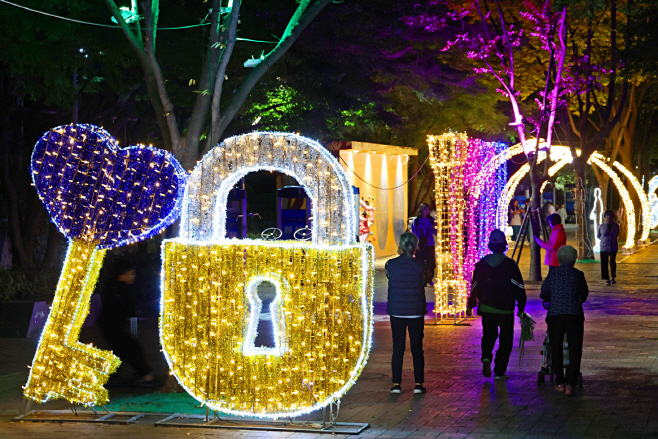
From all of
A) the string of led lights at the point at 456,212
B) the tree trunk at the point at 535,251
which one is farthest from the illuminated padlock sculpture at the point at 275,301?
the tree trunk at the point at 535,251

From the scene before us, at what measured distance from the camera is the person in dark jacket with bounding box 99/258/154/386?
9703 millimetres

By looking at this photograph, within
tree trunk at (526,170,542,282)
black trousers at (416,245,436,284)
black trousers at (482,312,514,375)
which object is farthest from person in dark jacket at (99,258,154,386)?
tree trunk at (526,170,542,282)

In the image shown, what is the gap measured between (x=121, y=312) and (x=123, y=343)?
455mm

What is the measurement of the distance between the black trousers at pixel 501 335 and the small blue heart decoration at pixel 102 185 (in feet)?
11.7

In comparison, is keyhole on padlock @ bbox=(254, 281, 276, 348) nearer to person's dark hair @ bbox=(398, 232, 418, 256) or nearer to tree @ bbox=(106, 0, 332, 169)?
person's dark hair @ bbox=(398, 232, 418, 256)

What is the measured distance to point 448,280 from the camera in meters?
13.5

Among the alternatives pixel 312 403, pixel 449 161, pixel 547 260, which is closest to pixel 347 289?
pixel 312 403

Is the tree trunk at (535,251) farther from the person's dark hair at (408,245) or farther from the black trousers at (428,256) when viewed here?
the person's dark hair at (408,245)

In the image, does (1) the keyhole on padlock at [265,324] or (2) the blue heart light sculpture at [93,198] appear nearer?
(2) the blue heart light sculpture at [93,198]

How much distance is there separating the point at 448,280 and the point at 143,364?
5301 millimetres

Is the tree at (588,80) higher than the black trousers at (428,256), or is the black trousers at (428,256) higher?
the tree at (588,80)

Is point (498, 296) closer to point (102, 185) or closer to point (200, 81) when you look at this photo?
point (200, 81)

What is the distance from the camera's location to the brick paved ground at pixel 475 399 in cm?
732

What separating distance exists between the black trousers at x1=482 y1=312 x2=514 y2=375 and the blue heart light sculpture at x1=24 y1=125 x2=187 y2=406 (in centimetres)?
354
